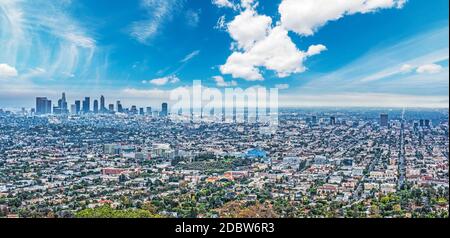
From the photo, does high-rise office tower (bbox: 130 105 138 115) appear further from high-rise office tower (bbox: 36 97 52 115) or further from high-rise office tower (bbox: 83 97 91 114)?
high-rise office tower (bbox: 36 97 52 115)

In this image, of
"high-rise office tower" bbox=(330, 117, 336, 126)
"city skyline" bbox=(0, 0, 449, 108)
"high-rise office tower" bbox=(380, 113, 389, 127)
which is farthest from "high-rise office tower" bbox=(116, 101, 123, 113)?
"high-rise office tower" bbox=(380, 113, 389, 127)

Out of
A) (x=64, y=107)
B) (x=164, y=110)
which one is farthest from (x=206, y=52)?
(x=64, y=107)

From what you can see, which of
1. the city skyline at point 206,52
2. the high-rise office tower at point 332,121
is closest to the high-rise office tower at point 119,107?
the city skyline at point 206,52

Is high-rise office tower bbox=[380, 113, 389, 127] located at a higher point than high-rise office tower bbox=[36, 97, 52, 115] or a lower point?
lower

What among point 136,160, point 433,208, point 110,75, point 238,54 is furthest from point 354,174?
point 110,75

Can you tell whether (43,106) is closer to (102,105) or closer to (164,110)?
(102,105)

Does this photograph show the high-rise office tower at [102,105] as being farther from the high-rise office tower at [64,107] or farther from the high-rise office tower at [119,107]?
the high-rise office tower at [64,107]

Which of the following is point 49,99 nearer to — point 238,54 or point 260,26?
point 238,54

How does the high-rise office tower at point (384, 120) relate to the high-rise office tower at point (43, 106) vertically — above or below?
below
